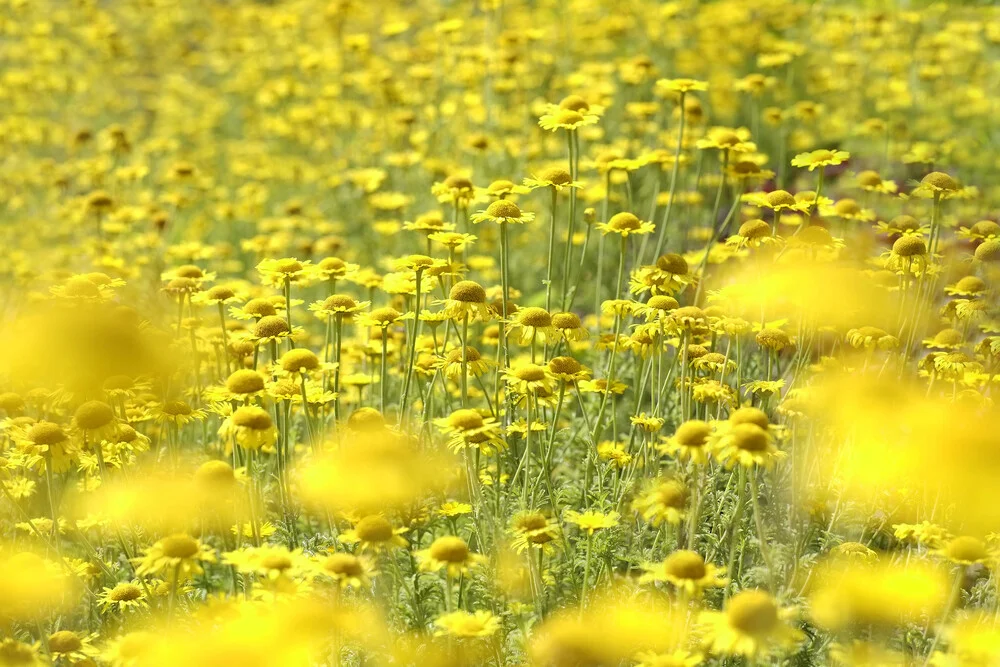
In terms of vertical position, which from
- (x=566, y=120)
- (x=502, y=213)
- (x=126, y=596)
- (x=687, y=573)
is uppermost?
(x=566, y=120)

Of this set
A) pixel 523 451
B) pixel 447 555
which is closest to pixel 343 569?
pixel 447 555

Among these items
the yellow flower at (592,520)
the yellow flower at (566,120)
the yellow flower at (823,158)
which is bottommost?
the yellow flower at (592,520)

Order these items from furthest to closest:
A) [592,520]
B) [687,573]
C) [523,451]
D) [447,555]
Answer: [523,451] < [592,520] < [447,555] < [687,573]

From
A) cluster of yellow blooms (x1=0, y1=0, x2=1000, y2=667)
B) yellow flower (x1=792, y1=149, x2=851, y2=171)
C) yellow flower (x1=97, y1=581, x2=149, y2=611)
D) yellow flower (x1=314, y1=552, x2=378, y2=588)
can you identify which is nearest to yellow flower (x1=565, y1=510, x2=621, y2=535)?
cluster of yellow blooms (x1=0, y1=0, x2=1000, y2=667)

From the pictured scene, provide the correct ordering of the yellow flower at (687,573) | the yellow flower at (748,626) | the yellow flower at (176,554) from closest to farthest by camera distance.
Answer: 1. the yellow flower at (748,626)
2. the yellow flower at (687,573)
3. the yellow flower at (176,554)

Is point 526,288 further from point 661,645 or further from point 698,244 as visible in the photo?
point 661,645

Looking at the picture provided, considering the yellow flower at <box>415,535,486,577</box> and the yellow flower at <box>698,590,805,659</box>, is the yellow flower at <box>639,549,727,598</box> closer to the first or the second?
the yellow flower at <box>698,590,805,659</box>

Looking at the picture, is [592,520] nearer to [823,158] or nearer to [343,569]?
[343,569]

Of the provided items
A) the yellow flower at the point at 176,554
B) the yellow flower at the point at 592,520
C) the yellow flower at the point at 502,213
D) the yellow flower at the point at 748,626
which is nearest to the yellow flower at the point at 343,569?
the yellow flower at the point at 176,554

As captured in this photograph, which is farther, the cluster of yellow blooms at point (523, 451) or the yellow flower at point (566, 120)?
the yellow flower at point (566, 120)

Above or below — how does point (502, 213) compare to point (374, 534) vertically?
above

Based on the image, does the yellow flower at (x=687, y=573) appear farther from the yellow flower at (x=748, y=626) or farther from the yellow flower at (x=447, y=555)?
the yellow flower at (x=447, y=555)

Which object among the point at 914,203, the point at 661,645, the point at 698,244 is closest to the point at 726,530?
the point at 661,645

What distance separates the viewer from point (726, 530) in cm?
330
